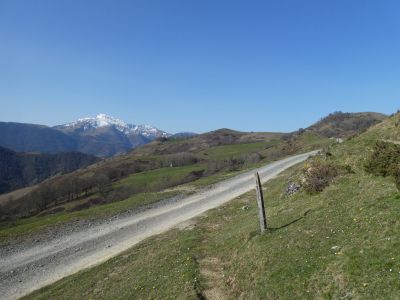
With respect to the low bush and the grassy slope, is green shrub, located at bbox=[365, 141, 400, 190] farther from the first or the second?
the grassy slope

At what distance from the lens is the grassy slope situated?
1254 cm

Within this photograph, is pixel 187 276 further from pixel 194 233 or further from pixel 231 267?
pixel 194 233

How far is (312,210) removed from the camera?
21.2 m

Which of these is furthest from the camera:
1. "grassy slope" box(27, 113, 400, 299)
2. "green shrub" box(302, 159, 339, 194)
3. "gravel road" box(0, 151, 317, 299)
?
"green shrub" box(302, 159, 339, 194)

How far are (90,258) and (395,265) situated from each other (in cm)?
2222

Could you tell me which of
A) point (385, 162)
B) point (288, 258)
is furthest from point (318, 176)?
point (288, 258)

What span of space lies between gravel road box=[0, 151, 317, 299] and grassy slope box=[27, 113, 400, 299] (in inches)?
90.7

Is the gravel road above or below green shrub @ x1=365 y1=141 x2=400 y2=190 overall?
below

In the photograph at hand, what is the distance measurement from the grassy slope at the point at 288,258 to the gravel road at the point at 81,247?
90.7 inches

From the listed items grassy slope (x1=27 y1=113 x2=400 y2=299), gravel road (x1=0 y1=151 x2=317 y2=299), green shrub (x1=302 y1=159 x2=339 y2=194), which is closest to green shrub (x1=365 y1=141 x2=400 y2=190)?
grassy slope (x1=27 y1=113 x2=400 y2=299)

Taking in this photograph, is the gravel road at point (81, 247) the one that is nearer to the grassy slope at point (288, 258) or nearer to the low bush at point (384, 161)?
the grassy slope at point (288, 258)

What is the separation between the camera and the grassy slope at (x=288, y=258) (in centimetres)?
1254

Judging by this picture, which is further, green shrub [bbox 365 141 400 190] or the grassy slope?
green shrub [bbox 365 141 400 190]

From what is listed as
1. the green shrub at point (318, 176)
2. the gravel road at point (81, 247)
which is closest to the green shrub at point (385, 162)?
the green shrub at point (318, 176)
